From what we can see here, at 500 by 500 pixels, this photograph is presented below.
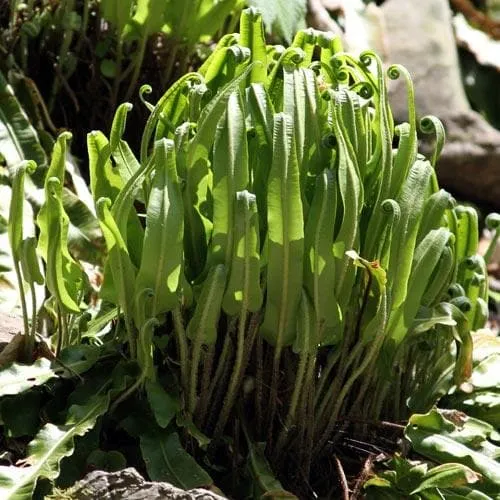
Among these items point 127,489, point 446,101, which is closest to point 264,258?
point 127,489

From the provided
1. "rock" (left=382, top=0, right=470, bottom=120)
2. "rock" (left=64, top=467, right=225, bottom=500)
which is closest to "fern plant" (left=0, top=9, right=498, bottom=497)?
"rock" (left=64, top=467, right=225, bottom=500)

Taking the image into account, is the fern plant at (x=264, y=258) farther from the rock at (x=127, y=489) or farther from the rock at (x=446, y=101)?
the rock at (x=446, y=101)

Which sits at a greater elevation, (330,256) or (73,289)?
(330,256)

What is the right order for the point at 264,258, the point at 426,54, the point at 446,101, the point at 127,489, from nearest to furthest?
1. the point at 127,489
2. the point at 264,258
3. the point at 446,101
4. the point at 426,54

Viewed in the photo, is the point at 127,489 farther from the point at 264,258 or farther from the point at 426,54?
the point at 426,54

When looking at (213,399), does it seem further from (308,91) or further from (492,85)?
(492,85)

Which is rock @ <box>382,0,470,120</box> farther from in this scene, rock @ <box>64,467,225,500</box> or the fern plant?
rock @ <box>64,467,225,500</box>

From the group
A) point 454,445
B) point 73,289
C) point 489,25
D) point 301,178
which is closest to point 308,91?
point 301,178

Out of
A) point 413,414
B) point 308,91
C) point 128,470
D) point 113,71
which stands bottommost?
point 413,414
